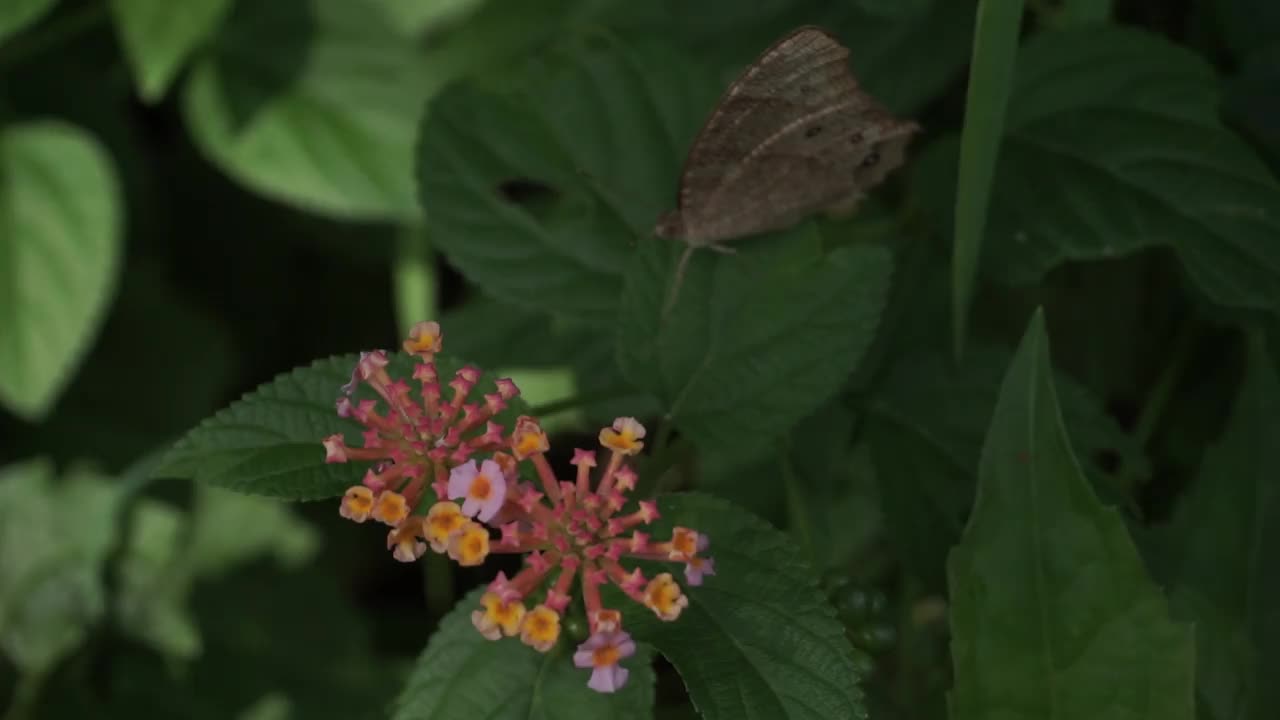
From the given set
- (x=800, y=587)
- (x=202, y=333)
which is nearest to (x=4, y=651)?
(x=202, y=333)

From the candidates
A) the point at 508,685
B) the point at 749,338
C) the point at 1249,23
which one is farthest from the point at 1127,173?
the point at 508,685

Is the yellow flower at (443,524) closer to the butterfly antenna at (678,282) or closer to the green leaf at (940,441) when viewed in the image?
the butterfly antenna at (678,282)

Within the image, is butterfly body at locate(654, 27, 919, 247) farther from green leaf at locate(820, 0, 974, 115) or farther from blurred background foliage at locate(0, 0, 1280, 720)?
green leaf at locate(820, 0, 974, 115)

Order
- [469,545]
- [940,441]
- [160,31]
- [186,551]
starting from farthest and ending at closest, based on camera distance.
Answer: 1. [186,551]
2. [160,31]
3. [940,441]
4. [469,545]

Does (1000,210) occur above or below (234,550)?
above

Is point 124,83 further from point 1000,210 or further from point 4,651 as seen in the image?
point 1000,210

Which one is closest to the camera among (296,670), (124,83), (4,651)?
(4,651)

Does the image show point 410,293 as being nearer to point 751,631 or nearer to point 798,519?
point 798,519
